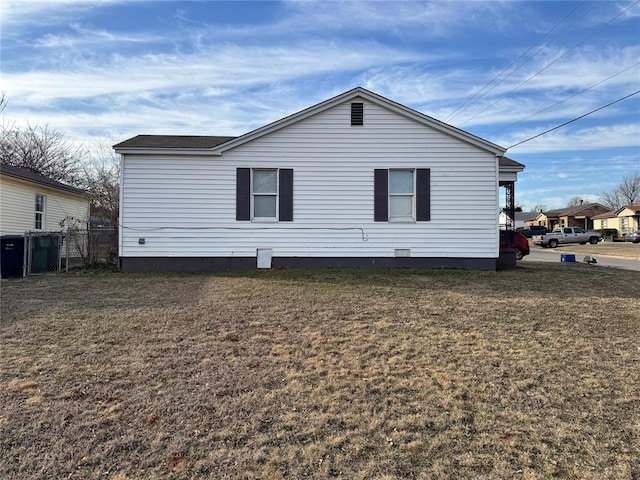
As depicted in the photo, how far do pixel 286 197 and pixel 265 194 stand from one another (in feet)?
1.92

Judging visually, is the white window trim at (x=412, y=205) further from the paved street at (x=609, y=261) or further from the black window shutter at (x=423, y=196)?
the paved street at (x=609, y=261)

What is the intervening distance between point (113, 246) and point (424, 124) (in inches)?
366

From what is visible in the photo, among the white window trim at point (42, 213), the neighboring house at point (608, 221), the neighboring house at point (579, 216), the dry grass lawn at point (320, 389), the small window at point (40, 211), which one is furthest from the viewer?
the neighboring house at point (579, 216)

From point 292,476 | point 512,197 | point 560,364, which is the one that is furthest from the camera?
point 512,197

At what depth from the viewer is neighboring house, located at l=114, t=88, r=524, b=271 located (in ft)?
36.4

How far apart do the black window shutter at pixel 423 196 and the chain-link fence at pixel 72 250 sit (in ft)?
27.7

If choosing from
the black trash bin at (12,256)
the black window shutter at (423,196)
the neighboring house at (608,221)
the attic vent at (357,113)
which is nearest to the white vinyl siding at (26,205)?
the black trash bin at (12,256)

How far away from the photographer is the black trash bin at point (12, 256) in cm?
1043

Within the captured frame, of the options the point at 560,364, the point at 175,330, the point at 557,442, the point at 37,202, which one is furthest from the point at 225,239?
the point at 37,202

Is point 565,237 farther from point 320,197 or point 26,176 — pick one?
point 26,176

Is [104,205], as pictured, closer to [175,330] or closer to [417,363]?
[175,330]

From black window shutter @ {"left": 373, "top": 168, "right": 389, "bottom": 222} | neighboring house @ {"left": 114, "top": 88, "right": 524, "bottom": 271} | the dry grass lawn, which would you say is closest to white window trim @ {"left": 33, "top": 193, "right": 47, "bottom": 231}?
neighboring house @ {"left": 114, "top": 88, "right": 524, "bottom": 271}

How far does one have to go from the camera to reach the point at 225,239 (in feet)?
36.6

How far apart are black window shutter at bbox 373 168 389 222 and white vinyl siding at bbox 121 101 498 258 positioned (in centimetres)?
11
